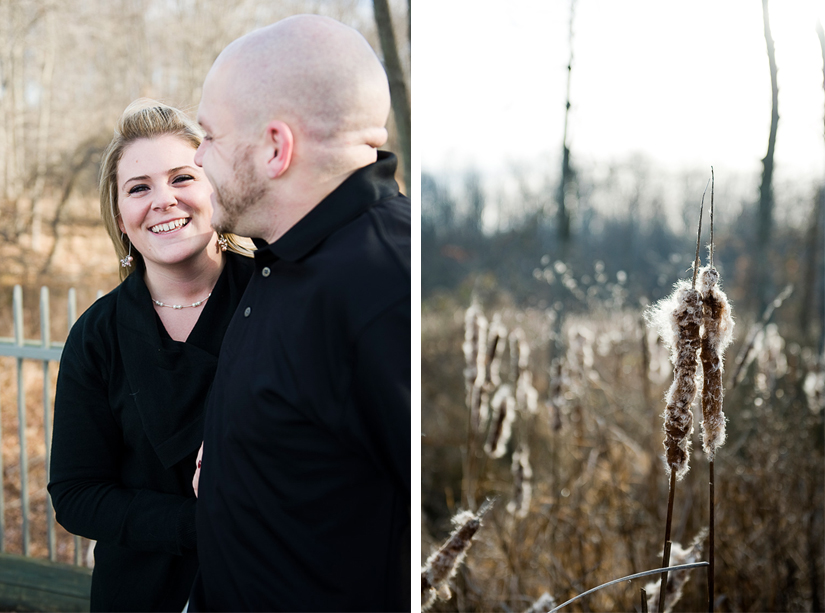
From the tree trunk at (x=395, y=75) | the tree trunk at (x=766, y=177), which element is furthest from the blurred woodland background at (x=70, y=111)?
the tree trunk at (x=766, y=177)

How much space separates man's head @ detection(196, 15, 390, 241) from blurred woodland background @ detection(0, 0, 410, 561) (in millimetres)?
212

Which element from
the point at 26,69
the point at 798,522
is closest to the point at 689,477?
the point at 798,522

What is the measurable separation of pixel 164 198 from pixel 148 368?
319mm

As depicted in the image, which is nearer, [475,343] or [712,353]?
[712,353]

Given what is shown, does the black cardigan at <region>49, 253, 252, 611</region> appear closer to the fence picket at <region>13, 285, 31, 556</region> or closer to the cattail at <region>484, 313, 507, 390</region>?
the fence picket at <region>13, 285, 31, 556</region>

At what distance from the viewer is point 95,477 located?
106 centimetres

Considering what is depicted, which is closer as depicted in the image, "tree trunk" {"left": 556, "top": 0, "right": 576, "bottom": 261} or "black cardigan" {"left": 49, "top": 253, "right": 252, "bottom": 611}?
"black cardigan" {"left": 49, "top": 253, "right": 252, "bottom": 611}

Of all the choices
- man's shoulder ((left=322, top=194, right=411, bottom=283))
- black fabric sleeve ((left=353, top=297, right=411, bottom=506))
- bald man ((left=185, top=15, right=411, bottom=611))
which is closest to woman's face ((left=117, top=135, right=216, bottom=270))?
bald man ((left=185, top=15, right=411, bottom=611))

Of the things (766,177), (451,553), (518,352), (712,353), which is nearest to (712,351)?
(712,353)

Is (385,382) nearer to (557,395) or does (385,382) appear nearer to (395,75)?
(395,75)

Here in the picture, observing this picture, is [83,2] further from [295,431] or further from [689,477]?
[689,477]

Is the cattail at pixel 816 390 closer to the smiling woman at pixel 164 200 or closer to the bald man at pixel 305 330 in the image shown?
the bald man at pixel 305 330

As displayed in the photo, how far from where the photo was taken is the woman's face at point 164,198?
103cm

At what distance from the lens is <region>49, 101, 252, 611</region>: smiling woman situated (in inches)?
40.9
